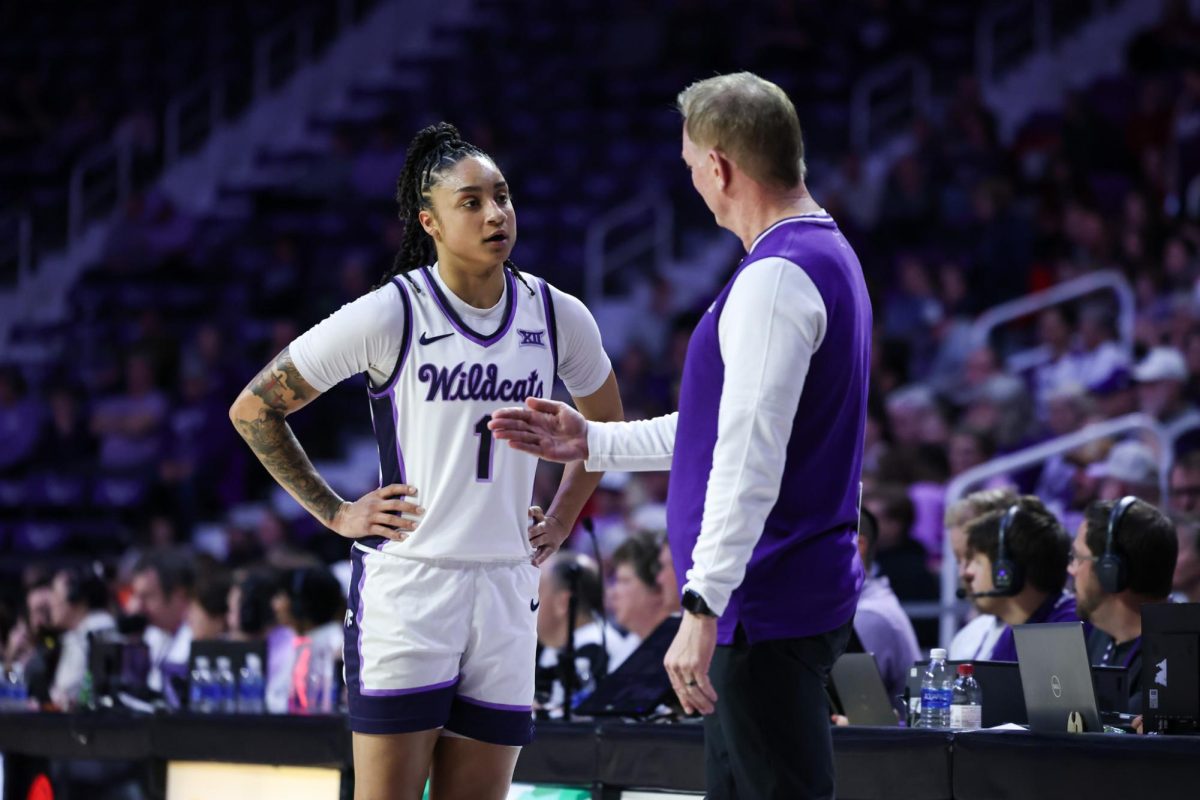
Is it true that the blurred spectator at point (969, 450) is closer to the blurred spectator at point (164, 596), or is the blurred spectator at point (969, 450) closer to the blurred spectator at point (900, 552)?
the blurred spectator at point (900, 552)

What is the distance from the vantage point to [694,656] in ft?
10.7

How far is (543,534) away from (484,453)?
31cm

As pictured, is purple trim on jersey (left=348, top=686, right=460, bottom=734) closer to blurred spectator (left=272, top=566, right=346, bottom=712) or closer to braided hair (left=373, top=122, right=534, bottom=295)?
braided hair (left=373, top=122, right=534, bottom=295)

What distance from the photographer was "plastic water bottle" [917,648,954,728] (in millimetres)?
5011

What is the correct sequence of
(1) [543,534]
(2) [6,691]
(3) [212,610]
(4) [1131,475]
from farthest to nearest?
(3) [212,610] → (2) [6,691] → (4) [1131,475] → (1) [543,534]

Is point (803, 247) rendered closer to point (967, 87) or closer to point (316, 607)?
point (316, 607)

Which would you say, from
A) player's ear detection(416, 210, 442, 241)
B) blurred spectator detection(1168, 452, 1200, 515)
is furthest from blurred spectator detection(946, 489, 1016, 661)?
player's ear detection(416, 210, 442, 241)

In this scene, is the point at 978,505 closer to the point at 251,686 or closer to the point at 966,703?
the point at 966,703

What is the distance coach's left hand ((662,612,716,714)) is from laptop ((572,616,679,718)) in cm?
223

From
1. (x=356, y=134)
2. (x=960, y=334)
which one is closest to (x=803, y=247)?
(x=960, y=334)

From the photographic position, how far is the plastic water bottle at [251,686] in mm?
6676

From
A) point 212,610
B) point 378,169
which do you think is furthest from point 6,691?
point 378,169

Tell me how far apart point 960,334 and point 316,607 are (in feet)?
18.6

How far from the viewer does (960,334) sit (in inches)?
454
